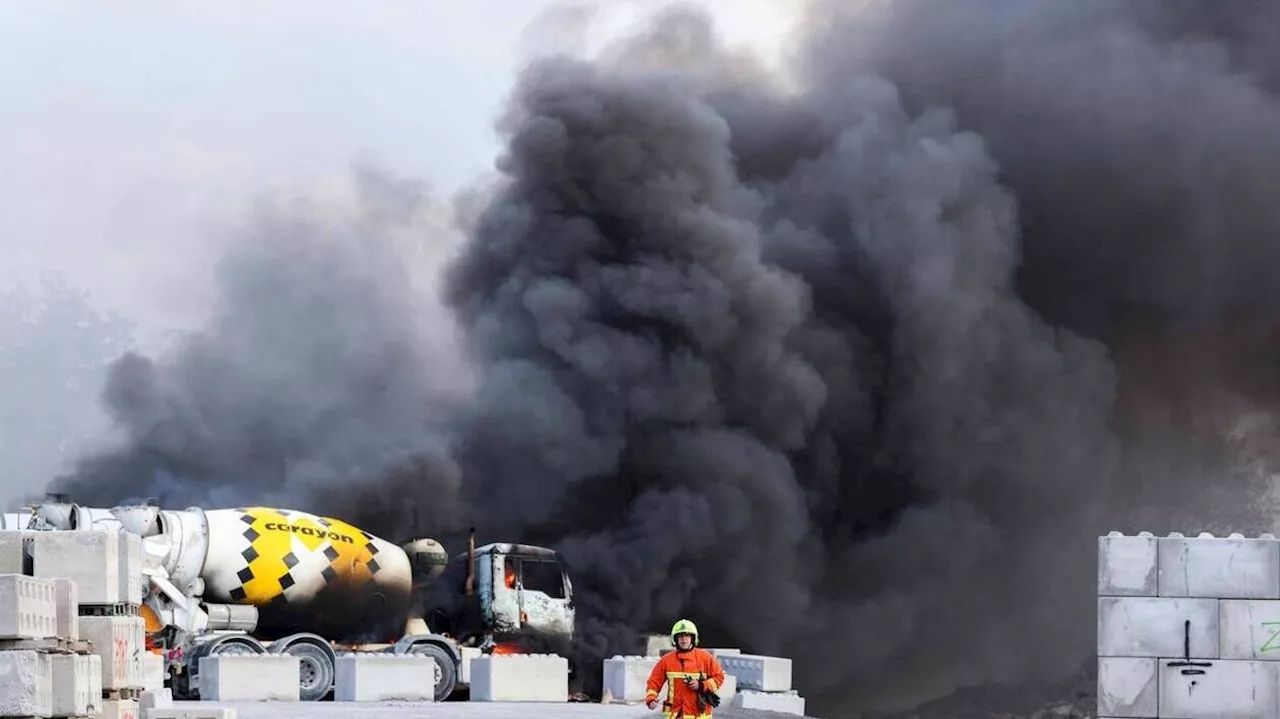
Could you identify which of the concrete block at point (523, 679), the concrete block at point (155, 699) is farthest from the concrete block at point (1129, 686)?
the concrete block at point (523, 679)

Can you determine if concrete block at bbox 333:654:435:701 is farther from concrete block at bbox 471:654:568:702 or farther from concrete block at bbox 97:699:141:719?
concrete block at bbox 97:699:141:719

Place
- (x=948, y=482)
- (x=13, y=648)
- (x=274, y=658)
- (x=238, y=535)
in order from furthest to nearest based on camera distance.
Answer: (x=948, y=482) → (x=238, y=535) → (x=274, y=658) → (x=13, y=648)

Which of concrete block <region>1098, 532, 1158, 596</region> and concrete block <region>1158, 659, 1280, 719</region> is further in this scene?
concrete block <region>1098, 532, 1158, 596</region>

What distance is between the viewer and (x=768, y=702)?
33.3m

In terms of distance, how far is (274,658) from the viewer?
1371 inches

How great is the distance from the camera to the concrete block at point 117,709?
19.6m

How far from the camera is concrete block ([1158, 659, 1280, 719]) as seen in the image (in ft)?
67.5

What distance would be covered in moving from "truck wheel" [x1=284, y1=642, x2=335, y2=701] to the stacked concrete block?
19.3m

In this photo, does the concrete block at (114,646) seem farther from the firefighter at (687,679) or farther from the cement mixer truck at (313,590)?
the cement mixer truck at (313,590)

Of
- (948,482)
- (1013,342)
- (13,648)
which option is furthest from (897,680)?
(13,648)

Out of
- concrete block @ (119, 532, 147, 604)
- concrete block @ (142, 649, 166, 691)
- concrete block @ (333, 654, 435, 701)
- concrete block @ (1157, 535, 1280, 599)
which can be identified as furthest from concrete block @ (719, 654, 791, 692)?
concrete block @ (119, 532, 147, 604)

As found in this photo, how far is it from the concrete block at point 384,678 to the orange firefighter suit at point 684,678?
1719 cm

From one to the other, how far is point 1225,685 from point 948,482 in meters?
42.2

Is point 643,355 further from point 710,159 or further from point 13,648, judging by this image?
point 13,648
